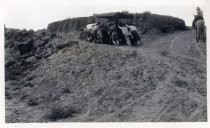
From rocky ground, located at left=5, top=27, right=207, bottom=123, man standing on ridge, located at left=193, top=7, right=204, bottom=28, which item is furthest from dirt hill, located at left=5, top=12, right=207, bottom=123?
man standing on ridge, located at left=193, top=7, right=204, bottom=28

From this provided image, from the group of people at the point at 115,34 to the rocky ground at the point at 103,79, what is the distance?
107 mm

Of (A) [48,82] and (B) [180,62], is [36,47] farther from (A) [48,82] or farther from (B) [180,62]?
(B) [180,62]

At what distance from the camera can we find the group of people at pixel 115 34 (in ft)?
22.6

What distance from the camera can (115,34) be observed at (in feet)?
22.7

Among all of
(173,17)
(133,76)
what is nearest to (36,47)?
(133,76)

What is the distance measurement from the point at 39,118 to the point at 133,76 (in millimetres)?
1497

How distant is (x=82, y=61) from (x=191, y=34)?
1700 millimetres

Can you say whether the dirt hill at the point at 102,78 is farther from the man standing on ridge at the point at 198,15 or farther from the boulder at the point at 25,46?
the man standing on ridge at the point at 198,15

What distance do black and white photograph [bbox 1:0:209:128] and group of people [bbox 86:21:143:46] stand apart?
2cm

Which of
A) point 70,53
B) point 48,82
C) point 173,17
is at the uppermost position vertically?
point 173,17

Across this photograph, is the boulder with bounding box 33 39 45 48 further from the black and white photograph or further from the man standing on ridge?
the man standing on ridge

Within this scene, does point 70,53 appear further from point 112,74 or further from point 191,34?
point 191,34

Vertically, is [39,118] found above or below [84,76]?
below

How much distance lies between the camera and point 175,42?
6926 millimetres
